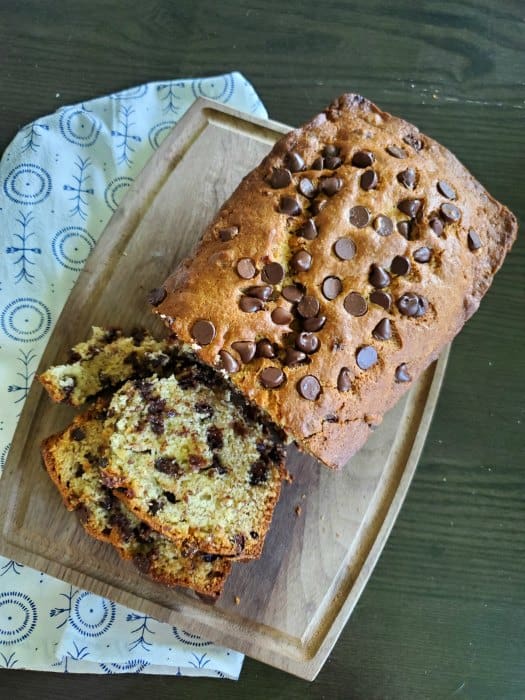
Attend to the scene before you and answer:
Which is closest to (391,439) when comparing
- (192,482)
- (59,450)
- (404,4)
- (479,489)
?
(479,489)

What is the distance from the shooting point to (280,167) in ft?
6.95

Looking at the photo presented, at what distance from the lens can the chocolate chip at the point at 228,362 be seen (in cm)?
194

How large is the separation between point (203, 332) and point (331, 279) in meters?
0.42

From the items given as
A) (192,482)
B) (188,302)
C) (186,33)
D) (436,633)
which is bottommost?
(436,633)

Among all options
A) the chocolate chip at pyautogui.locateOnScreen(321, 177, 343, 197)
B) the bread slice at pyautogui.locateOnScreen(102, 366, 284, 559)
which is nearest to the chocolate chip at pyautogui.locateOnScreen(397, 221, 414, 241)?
the chocolate chip at pyautogui.locateOnScreen(321, 177, 343, 197)

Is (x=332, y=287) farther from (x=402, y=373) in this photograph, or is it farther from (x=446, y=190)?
(x=446, y=190)

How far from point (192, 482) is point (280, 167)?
109cm

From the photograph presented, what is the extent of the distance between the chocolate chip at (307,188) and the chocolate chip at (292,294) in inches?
12.1

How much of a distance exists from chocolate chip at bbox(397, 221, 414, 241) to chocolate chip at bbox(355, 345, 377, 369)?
37 centimetres

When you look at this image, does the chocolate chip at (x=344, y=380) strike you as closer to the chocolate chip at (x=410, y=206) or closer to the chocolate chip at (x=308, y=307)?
the chocolate chip at (x=308, y=307)

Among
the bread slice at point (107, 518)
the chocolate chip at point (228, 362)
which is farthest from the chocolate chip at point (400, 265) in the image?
the bread slice at point (107, 518)

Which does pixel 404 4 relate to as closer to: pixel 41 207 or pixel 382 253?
pixel 382 253

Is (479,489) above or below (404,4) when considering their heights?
below

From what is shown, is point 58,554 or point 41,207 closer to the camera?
point 58,554
